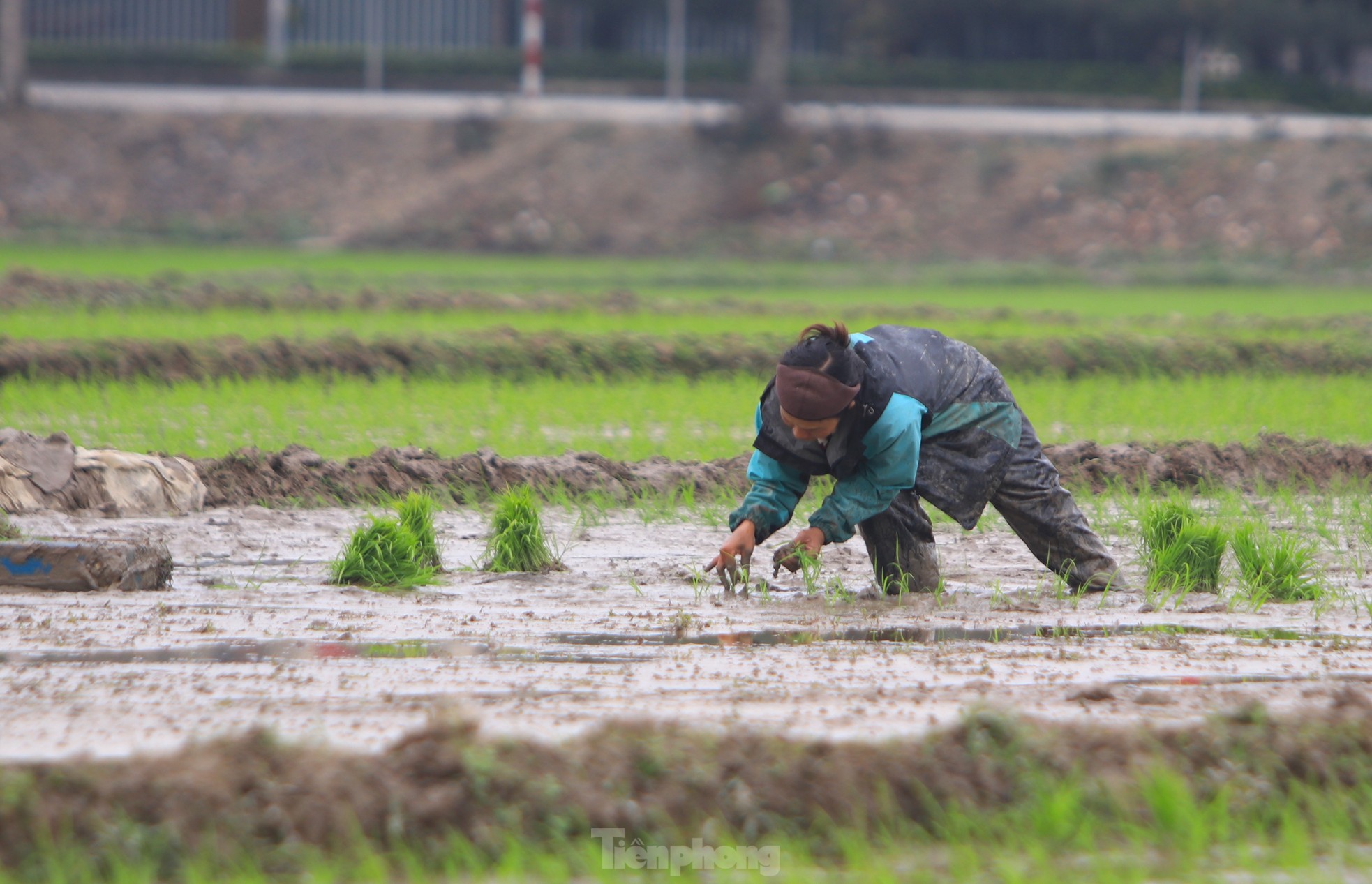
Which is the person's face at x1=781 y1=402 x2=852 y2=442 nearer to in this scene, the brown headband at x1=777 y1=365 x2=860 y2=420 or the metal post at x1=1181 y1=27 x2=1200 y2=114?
the brown headband at x1=777 y1=365 x2=860 y2=420

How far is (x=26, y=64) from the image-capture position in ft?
102

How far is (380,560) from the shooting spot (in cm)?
458

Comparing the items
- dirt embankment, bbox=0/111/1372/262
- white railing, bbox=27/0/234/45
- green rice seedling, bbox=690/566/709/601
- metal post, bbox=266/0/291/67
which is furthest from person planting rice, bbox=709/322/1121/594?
white railing, bbox=27/0/234/45

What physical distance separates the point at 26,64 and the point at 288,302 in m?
21.8

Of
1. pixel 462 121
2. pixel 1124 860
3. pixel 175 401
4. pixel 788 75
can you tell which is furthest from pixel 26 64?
pixel 1124 860

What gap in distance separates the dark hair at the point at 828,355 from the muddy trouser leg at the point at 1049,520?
0.90 meters

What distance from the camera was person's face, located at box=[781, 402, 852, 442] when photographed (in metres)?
3.85

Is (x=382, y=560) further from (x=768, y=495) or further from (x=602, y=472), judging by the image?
(x=602, y=472)

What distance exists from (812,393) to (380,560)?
1685 millimetres

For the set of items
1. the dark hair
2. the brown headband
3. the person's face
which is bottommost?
the person's face

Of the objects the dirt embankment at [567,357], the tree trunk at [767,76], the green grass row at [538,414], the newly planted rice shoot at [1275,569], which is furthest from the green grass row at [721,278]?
the newly planted rice shoot at [1275,569]

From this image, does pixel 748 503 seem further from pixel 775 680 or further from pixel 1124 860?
pixel 1124 860

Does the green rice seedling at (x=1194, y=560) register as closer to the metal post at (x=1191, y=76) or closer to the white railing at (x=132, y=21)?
the metal post at (x=1191, y=76)

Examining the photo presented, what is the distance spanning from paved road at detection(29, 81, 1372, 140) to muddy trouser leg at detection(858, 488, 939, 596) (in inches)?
1019
